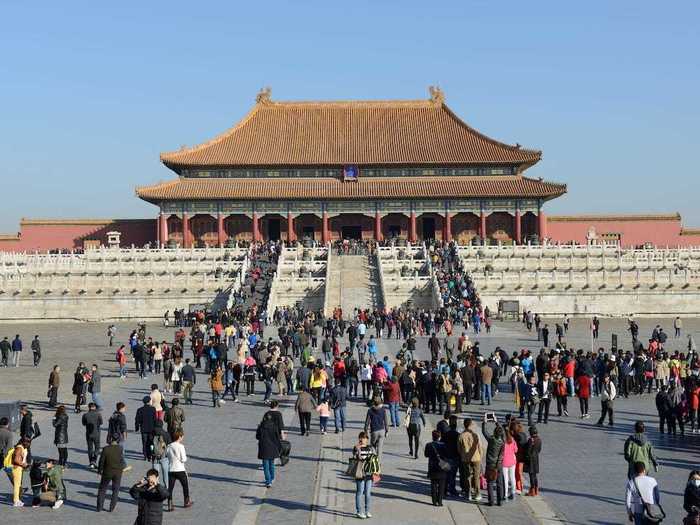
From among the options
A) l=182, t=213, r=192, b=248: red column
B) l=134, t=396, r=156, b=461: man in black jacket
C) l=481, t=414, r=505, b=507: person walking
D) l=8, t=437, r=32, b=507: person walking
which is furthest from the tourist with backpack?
l=182, t=213, r=192, b=248: red column

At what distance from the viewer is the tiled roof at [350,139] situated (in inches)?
2980

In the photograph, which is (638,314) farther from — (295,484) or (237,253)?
(295,484)

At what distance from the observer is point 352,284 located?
165 feet

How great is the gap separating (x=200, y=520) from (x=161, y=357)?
17.0m

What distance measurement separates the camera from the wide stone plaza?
14531mm

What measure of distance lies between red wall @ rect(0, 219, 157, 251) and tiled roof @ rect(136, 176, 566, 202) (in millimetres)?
3462

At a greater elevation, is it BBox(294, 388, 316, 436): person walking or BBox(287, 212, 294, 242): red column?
BBox(287, 212, 294, 242): red column

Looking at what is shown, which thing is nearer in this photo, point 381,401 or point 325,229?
point 381,401

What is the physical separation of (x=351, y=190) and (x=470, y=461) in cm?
5917

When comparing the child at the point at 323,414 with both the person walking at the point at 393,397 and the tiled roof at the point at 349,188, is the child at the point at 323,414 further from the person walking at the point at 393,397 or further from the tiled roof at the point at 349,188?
the tiled roof at the point at 349,188

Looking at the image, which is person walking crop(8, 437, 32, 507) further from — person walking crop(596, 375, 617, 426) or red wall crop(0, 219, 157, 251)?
red wall crop(0, 219, 157, 251)

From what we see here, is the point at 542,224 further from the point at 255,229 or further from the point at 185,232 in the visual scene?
the point at 185,232

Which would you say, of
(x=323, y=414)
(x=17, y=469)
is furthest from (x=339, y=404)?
(x=17, y=469)

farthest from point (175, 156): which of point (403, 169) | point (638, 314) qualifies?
point (638, 314)
